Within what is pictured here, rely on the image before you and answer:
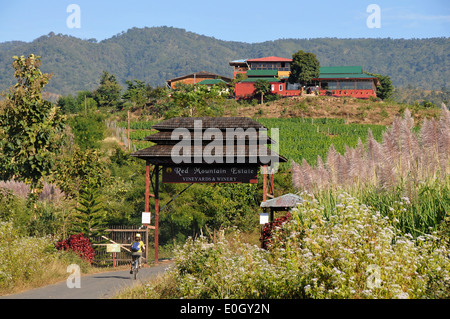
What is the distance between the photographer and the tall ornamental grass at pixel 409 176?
12484mm

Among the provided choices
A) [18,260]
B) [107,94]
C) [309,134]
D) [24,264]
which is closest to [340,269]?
[18,260]

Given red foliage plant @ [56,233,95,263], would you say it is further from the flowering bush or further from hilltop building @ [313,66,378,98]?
hilltop building @ [313,66,378,98]

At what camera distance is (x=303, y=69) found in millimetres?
102375

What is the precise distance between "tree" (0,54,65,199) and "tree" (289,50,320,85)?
81.4 meters

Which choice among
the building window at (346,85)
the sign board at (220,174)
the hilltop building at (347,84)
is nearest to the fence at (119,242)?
the sign board at (220,174)

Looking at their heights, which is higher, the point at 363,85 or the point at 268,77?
the point at 268,77

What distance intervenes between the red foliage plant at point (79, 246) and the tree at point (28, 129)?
9.97 feet

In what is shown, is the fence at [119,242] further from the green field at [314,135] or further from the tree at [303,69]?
the tree at [303,69]

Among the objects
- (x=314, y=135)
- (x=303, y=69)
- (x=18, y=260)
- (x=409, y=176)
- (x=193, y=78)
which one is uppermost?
(x=303, y=69)

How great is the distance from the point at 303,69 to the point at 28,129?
82767 millimetres

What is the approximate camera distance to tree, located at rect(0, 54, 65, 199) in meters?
24.8

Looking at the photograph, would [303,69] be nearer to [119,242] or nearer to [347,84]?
[347,84]
